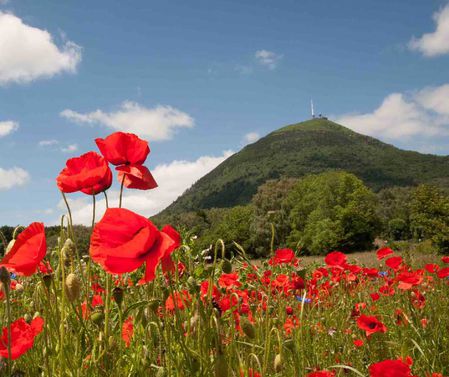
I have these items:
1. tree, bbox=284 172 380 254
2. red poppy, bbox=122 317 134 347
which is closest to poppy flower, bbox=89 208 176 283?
red poppy, bbox=122 317 134 347

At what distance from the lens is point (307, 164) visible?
130 metres

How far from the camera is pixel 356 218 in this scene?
38750mm

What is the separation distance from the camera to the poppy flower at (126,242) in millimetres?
1047

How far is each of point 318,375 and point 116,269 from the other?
2.49 ft

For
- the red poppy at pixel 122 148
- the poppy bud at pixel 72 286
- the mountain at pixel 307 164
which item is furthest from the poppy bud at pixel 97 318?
the mountain at pixel 307 164

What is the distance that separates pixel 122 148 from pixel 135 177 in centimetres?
11

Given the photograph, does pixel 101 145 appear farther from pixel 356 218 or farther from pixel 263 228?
pixel 263 228

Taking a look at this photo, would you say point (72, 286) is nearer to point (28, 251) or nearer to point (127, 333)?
point (28, 251)

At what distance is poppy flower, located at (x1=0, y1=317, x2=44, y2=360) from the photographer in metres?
1.50

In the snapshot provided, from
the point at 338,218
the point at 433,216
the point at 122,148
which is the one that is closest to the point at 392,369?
the point at 122,148

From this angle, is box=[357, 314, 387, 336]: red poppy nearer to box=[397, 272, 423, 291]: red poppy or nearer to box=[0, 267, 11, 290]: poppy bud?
box=[397, 272, 423, 291]: red poppy

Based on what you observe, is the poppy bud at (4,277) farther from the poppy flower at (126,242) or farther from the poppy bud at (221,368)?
the poppy bud at (221,368)

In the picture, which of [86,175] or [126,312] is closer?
[126,312]

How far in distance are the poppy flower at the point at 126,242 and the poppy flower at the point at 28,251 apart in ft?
0.70
